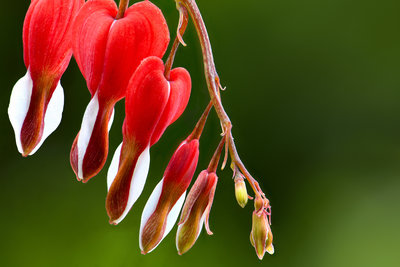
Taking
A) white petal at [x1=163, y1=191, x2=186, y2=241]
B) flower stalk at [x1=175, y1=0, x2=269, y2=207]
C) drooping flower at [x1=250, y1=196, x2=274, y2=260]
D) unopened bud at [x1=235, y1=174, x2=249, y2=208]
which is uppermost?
flower stalk at [x1=175, y1=0, x2=269, y2=207]

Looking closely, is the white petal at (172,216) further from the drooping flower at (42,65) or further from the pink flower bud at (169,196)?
the drooping flower at (42,65)

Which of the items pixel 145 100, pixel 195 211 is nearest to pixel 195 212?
pixel 195 211

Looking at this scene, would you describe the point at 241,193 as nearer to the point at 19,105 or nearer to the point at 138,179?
the point at 138,179

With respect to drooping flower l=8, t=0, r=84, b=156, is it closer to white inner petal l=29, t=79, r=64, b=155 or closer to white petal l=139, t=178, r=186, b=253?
white inner petal l=29, t=79, r=64, b=155

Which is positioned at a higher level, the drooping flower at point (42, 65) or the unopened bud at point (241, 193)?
the drooping flower at point (42, 65)

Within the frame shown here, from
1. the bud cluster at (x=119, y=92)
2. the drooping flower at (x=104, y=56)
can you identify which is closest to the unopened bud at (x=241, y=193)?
the bud cluster at (x=119, y=92)

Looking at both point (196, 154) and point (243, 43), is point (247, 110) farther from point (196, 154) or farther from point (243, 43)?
point (196, 154)

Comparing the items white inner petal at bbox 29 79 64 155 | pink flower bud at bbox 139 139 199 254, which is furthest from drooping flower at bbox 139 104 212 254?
white inner petal at bbox 29 79 64 155
